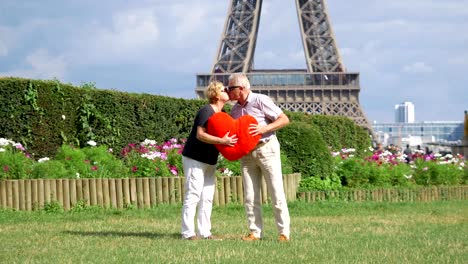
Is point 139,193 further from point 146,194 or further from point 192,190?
point 192,190

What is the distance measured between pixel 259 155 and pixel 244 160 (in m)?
0.25

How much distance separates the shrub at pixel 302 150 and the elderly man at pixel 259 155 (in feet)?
25.2

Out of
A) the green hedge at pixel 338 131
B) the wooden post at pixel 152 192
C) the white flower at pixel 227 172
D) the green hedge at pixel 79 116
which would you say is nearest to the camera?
the wooden post at pixel 152 192

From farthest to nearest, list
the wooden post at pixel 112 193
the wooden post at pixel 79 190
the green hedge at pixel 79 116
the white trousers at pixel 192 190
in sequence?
the green hedge at pixel 79 116, the wooden post at pixel 112 193, the wooden post at pixel 79 190, the white trousers at pixel 192 190

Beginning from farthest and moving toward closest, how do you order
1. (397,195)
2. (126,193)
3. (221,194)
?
1. (397,195)
2. (221,194)
3. (126,193)

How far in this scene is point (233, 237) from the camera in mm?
9695

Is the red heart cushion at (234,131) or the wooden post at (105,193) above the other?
the red heart cushion at (234,131)

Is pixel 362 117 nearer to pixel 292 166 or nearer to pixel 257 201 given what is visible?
pixel 292 166

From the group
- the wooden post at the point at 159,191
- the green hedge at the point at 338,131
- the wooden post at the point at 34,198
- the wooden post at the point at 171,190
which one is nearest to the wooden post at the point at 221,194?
the wooden post at the point at 171,190

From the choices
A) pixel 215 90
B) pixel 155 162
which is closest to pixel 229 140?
pixel 215 90

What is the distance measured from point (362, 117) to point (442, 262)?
183 feet

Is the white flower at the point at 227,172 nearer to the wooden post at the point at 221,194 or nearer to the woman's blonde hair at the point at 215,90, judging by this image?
the wooden post at the point at 221,194

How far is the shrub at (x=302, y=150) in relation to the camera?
55.9ft

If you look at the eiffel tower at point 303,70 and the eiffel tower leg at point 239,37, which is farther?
the eiffel tower leg at point 239,37
